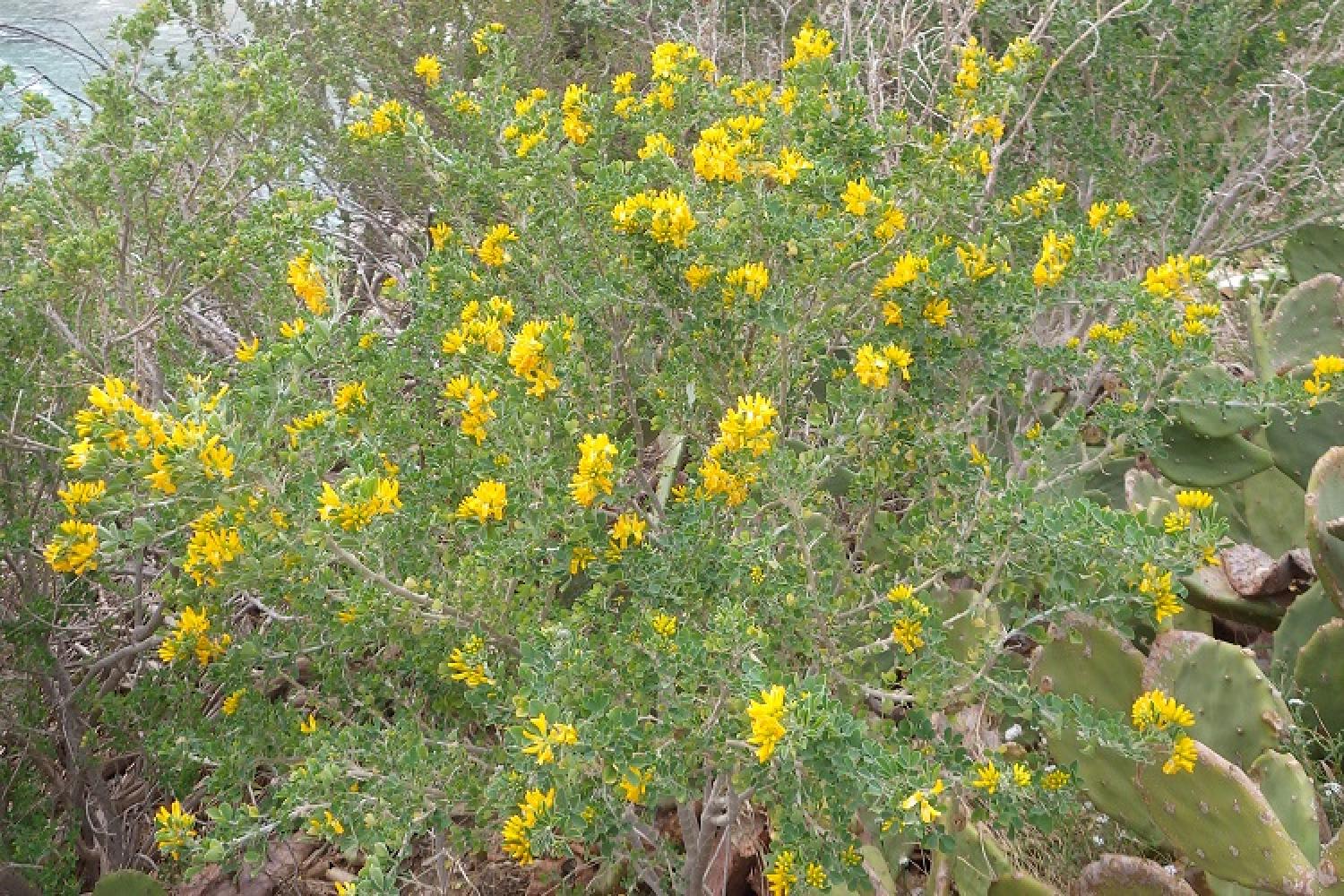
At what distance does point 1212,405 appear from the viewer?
228cm

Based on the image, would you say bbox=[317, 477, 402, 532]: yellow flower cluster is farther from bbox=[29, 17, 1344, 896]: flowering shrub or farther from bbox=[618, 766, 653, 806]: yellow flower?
bbox=[618, 766, 653, 806]: yellow flower

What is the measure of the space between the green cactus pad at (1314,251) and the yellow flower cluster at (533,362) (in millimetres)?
2925

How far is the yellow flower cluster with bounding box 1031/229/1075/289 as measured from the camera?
2125mm

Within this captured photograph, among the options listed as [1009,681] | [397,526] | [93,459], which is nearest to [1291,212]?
[1009,681]

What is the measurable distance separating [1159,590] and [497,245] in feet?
4.73

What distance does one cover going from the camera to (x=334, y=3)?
4.74m

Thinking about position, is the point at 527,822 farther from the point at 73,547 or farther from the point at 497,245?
the point at 497,245

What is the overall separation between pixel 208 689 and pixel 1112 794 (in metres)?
2.39

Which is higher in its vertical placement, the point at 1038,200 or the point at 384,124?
the point at 384,124

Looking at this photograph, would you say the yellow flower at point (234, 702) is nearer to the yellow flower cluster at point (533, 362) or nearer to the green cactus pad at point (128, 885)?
the green cactus pad at point (128, 885)

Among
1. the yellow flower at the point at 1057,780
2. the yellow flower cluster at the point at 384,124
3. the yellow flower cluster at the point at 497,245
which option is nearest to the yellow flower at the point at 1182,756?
the yellow flower at the point at 1057,780

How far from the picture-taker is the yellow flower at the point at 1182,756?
1.84 meters

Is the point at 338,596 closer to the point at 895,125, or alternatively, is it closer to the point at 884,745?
the point at 884,745

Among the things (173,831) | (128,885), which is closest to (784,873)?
(173,831)
